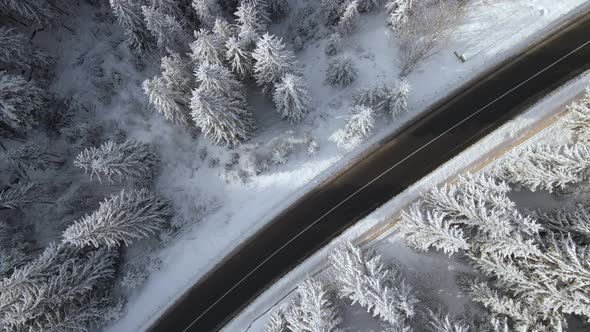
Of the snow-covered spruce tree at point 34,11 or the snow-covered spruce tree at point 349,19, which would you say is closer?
the snow-covered spruce tree at point 349,19

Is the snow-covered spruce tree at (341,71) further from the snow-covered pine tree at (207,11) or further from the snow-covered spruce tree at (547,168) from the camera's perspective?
the snow-covered spruce tree at (547,168)

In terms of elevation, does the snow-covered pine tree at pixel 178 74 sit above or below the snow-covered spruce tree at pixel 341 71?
above

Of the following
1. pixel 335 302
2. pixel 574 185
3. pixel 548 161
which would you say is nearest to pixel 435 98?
pixel 548 161

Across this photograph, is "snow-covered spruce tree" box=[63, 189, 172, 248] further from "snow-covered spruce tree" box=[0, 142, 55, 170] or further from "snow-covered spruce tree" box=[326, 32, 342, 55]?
"snow-covered spruce tree" box=[326, 32, 342, 55]

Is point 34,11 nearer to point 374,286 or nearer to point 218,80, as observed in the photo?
point 218,80

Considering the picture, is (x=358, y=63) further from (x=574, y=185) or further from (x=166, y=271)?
(x=166, y=271)

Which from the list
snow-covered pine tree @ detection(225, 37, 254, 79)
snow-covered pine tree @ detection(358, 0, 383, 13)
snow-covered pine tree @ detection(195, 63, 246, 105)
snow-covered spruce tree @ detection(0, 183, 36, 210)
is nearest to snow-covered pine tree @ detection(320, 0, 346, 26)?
snow-covered pine tree @ detection(358, 0, 383, 13)

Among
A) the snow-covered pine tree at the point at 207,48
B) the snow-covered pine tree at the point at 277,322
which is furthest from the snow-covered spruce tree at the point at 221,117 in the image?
the snow-covered pine tree at the point at 277,322
